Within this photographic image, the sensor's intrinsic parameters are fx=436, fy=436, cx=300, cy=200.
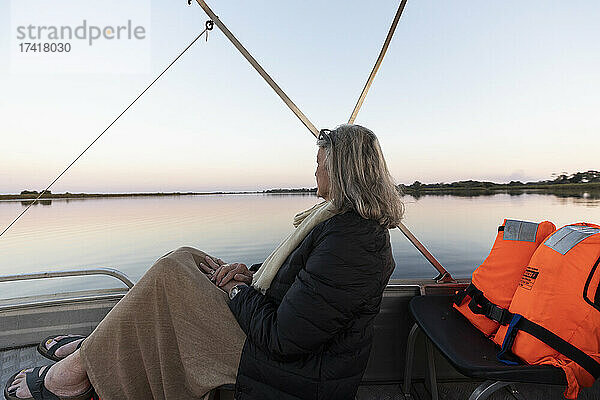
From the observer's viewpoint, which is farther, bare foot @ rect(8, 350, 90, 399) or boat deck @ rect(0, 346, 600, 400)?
boat deck @ rect(0, 346, 600, 400)

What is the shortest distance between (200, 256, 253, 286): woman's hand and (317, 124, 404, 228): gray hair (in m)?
0.53

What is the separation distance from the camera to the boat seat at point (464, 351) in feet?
4.24

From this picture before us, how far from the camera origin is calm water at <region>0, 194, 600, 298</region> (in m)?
4.21

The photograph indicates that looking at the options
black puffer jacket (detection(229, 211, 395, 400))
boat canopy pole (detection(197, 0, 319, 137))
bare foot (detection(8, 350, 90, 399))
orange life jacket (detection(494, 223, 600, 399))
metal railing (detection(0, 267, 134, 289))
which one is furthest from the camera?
boat canopy pole (detection(197, 0, 319, 137))

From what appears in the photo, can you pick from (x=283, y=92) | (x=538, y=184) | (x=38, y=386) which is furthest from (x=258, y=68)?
(x=538, y=184)

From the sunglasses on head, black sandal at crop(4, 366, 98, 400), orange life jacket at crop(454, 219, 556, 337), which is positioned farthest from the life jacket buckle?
black sandal at crop(4, 366, 98, 400)

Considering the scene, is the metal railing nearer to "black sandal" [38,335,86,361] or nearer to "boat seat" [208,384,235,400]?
"black sandal" [38,335,86,361]

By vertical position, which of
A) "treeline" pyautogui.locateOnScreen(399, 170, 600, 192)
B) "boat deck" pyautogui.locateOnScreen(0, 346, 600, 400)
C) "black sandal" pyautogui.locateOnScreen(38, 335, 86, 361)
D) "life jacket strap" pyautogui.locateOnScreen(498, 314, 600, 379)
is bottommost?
"boat deck" pyautogui.locateOnScreen(0, 346, 600, 400)

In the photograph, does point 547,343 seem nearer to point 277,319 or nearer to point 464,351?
point 464,351

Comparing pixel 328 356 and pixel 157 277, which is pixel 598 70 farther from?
pixel 157 277

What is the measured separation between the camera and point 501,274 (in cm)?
171

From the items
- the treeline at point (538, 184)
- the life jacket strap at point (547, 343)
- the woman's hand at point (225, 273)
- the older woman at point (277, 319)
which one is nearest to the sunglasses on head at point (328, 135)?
the older woman at point (277, 319)

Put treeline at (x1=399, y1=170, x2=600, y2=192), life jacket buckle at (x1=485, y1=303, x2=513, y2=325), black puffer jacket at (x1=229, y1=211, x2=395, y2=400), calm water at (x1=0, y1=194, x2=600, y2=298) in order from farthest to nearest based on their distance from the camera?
calm water at (x1=0, y1=194, x2=600, y2=298), treeline at (x1=399, y1=170, x2=600, y2=192), life jacket buckle at (x1=485, y1=303, x2=513, y2=325), black puffer jacket at (x1=229, y1=211, x2=395, y2=400)

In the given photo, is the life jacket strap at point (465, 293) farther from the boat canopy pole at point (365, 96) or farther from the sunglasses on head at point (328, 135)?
the sunglasses on head at point (328, 135)
